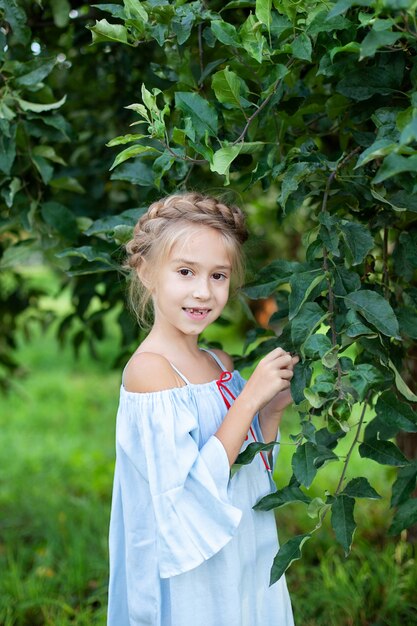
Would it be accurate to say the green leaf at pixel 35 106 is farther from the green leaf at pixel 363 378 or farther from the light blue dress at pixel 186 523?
the green leaf at pixel 363 378

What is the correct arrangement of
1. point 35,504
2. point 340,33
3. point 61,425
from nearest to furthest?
point 340,33, point 35,504, point 61,425

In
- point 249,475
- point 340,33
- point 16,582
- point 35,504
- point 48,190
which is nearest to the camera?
point 340,33

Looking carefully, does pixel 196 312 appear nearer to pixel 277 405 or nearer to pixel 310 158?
pixel 277 405

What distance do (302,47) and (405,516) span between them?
3.13 ft

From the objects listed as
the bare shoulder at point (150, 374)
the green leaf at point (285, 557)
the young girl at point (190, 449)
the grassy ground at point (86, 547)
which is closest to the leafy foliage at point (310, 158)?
the green leaf at point (285, 557)

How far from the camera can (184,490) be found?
1547mm

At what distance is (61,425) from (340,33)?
4480 mm

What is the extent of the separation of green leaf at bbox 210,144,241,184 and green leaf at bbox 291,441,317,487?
1.65 feet

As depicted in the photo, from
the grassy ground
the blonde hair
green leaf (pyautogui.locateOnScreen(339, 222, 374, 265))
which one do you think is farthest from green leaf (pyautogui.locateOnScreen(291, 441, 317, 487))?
the grassy ground

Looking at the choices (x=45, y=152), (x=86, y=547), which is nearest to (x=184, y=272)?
(x=45, y=152)

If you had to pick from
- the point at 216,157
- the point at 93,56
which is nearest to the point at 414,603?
the point at 216,157

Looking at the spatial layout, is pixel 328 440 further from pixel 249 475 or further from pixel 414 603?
pixel 414 603

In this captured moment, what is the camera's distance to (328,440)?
1.80 meters

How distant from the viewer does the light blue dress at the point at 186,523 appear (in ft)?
5.04
